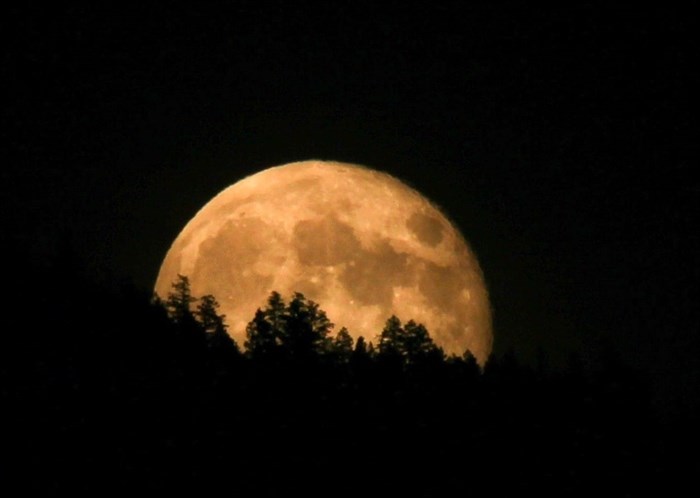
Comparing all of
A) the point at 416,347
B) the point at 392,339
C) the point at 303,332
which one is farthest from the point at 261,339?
the point at 416,347

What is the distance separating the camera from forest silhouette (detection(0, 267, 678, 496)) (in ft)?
89.0

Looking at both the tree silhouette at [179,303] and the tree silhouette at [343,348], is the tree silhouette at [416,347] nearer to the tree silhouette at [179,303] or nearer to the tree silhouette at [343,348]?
the tree silhouette at [343,348]

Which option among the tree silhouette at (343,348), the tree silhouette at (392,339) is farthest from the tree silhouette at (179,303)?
the tree silhouette at (392,339)

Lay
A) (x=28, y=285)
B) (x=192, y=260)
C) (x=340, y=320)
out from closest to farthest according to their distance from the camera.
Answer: (x=28, y=285) → (x=340, y=320) → (x=192, y=260)

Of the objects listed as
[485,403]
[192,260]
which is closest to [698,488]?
[485,403]

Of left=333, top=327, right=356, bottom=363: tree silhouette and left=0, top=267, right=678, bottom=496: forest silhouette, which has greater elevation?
left=333, top=327, right=356, bottom=363: tree silhouette

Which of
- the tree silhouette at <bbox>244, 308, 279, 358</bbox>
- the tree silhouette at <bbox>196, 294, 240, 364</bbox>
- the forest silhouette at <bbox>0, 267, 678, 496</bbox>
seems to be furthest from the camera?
the tree silhouette at <bbox>244, 308, 279, 358</bbox>

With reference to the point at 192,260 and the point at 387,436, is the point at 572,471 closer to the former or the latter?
the point at 387,436

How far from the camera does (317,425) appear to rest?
32.2 m

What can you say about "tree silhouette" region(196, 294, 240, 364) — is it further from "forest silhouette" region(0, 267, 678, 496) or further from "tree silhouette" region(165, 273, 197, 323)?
"tree silhouette" region(165, 273, 197, 323)

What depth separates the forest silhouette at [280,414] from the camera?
27.1m

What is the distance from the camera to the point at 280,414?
106 feet

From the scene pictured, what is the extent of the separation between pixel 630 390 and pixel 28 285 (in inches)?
998

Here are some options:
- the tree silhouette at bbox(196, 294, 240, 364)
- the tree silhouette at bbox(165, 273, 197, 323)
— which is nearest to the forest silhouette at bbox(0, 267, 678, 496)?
the tree silhouette at bbox(196, 294, 240, 364)
